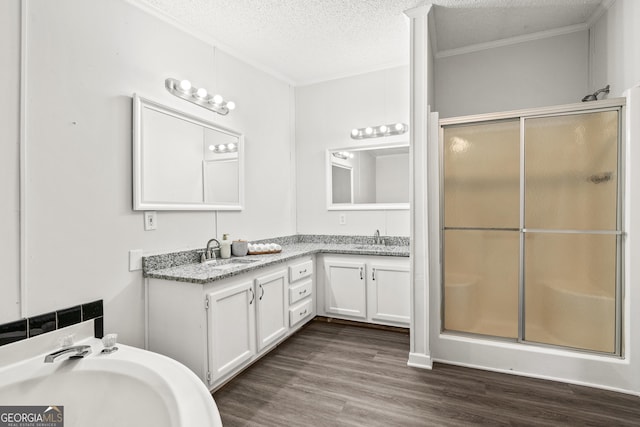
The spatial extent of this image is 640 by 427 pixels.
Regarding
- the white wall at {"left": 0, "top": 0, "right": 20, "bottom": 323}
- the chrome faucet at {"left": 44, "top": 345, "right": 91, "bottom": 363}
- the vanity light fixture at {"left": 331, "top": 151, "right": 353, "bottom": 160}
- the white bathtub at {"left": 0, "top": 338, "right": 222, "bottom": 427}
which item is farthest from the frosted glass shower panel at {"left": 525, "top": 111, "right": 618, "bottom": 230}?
the white wall at {"left": 0, "top": 0, "right": 20, "bottom": 323}

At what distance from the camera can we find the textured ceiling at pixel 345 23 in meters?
2.38

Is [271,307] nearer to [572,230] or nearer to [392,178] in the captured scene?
[392,178]

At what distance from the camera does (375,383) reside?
221 cm

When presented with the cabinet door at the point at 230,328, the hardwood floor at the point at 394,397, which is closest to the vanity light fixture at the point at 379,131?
the cabinet door at the point at 230,328

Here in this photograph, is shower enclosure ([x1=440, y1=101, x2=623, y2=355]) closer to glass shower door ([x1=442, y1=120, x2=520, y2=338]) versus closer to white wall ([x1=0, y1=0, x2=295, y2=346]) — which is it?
glass shower door ([x1=442, y1=120, x2=520, y2=338])

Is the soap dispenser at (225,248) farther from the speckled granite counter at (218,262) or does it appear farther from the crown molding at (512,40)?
the crown molding at (512,40)

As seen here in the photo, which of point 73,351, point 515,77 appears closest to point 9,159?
point 73,351

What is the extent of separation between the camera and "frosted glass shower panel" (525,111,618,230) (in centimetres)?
216

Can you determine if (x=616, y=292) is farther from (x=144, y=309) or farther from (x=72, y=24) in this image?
(x=72, y=24)

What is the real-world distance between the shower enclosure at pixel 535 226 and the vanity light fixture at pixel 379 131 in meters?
0.82

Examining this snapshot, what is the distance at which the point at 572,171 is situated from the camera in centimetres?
223

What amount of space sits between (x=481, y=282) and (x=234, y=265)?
6.32ft

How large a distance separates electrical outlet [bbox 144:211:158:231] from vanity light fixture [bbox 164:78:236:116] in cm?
93

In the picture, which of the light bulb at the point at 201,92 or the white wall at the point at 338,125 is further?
the white wall at the point at 338,125
